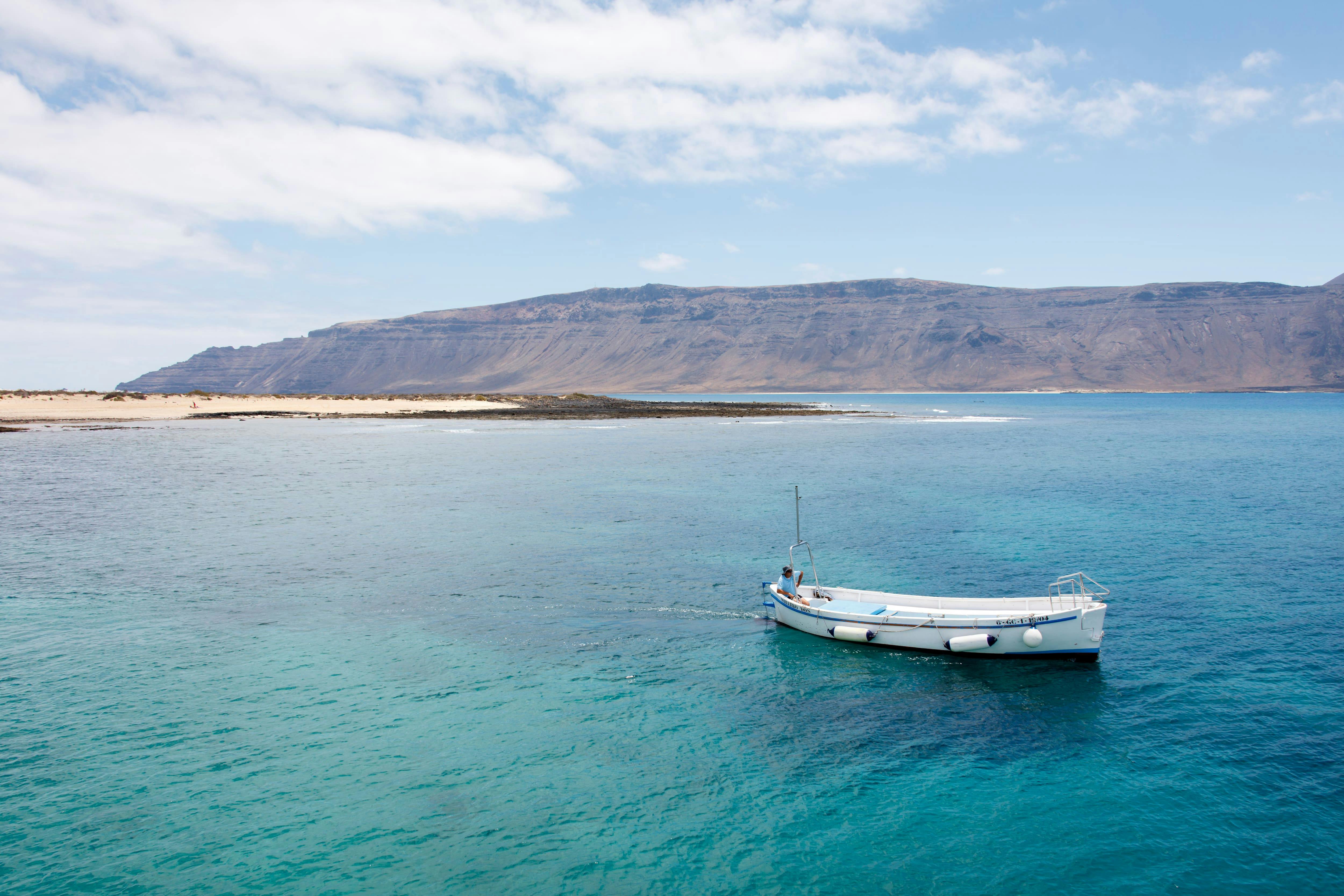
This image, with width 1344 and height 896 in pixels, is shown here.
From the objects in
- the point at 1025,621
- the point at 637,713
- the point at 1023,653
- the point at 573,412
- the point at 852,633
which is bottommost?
the point at 637,713

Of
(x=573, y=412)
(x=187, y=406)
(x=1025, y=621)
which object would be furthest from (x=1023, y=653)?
(x=187, y=406)

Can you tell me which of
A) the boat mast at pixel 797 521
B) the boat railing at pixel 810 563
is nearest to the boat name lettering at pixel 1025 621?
the boat railing at pixel 810 563

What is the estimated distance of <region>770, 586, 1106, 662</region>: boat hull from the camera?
55.9 feet

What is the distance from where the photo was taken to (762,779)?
12555 millimetres

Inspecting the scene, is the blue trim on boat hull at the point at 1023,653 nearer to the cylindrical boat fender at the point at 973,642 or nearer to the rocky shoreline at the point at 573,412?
the cylindrical boat fender at the point at 973,642

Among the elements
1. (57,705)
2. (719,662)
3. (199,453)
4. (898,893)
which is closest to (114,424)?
(199,453)

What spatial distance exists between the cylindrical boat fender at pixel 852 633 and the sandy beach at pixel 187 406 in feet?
314

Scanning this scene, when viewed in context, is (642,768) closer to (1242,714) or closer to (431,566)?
(1242,714)

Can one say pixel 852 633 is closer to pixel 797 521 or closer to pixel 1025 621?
pixel 1025 621

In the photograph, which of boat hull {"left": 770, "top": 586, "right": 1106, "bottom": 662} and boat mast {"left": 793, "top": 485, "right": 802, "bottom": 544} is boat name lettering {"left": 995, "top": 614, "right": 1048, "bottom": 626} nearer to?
boat hull {"left": 770, "top": 586, "right": 1106, "bottom": 662}

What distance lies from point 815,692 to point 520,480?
31771 mm

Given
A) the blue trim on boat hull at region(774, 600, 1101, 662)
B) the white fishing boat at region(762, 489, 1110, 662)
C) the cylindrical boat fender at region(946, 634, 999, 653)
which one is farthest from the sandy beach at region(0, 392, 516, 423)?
the cylindrical boat fender at region(946, 634, 999, 653)

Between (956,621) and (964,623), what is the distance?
182 millimetres

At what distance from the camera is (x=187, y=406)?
4552 inches
